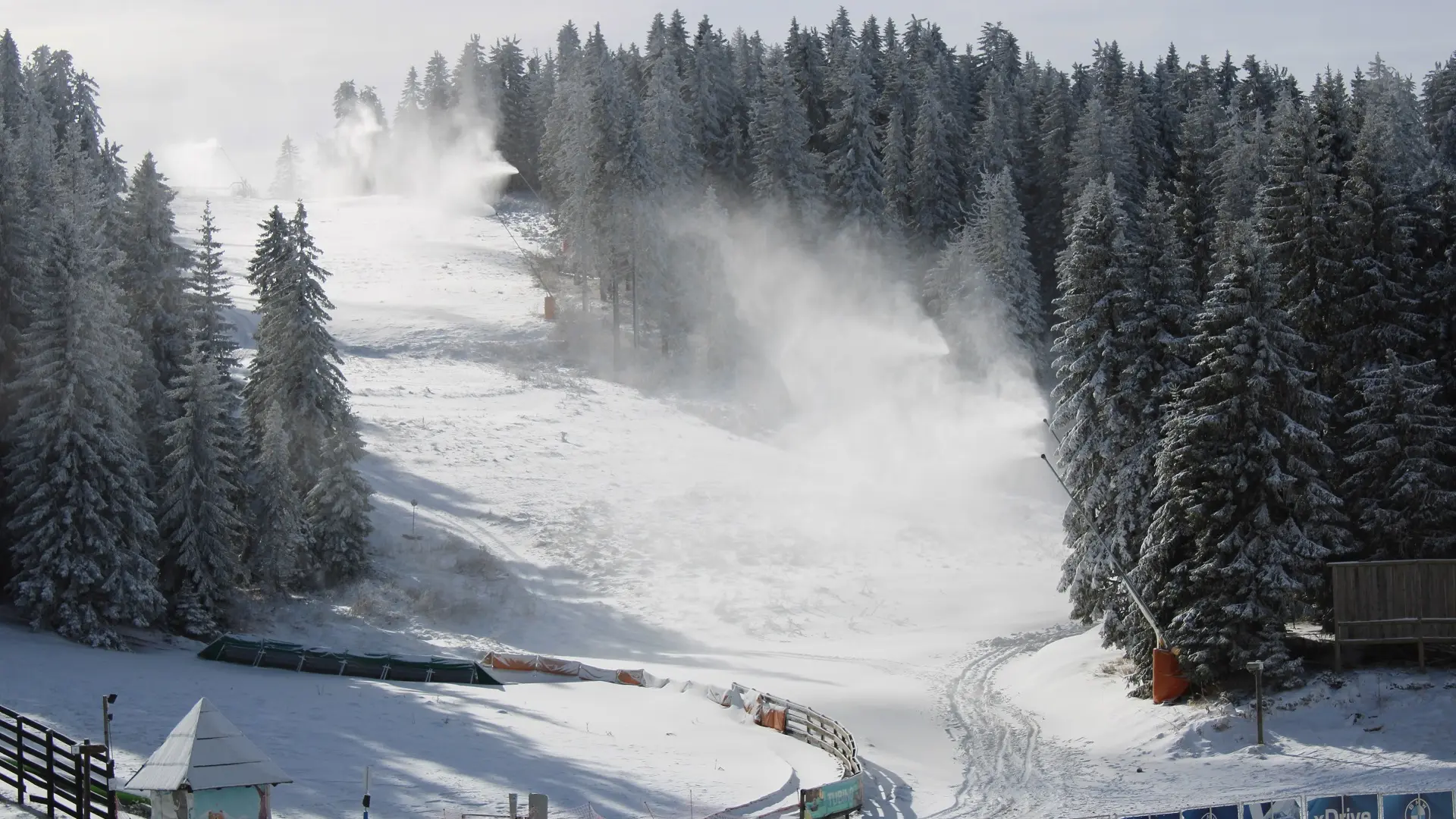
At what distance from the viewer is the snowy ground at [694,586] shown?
25797 millimetres

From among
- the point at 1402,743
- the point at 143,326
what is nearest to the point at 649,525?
the point at 143,326

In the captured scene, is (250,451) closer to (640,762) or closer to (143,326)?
(143,326)

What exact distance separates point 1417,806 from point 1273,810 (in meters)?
1.81

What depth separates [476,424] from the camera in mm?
61312

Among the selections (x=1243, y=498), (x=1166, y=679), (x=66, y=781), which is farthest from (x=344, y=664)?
(x=1243, y=498)

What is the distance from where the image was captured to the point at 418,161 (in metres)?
121

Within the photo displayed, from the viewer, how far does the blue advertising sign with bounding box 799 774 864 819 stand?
20594mm

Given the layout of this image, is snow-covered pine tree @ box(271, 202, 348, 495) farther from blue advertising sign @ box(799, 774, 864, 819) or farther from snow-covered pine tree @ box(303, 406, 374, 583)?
blue advertising sign @ box(799, 774, 864, 819)

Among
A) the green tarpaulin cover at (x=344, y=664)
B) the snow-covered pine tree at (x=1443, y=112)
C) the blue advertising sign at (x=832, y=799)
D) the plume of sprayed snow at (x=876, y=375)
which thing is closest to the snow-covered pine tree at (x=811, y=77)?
the plume of sprayed snow at (x=876, y=375)

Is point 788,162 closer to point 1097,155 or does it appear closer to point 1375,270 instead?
point 1097,155

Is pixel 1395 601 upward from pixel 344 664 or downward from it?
upward

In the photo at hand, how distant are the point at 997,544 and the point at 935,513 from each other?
3373 millimetres

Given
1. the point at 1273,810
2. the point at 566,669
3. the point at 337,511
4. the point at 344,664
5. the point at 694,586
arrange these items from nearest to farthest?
the point at 1273,810
the point at 344,664
the point at 566,669
the point at 337,511
the point at 694,586

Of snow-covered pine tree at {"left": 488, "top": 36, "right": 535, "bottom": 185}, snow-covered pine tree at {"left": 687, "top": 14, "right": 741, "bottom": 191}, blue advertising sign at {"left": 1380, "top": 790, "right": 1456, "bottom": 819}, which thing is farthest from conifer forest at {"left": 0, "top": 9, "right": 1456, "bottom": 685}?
snow-covered pine tree at {"left": 488, "top": 36, "right": 535, "bottom": 185}
